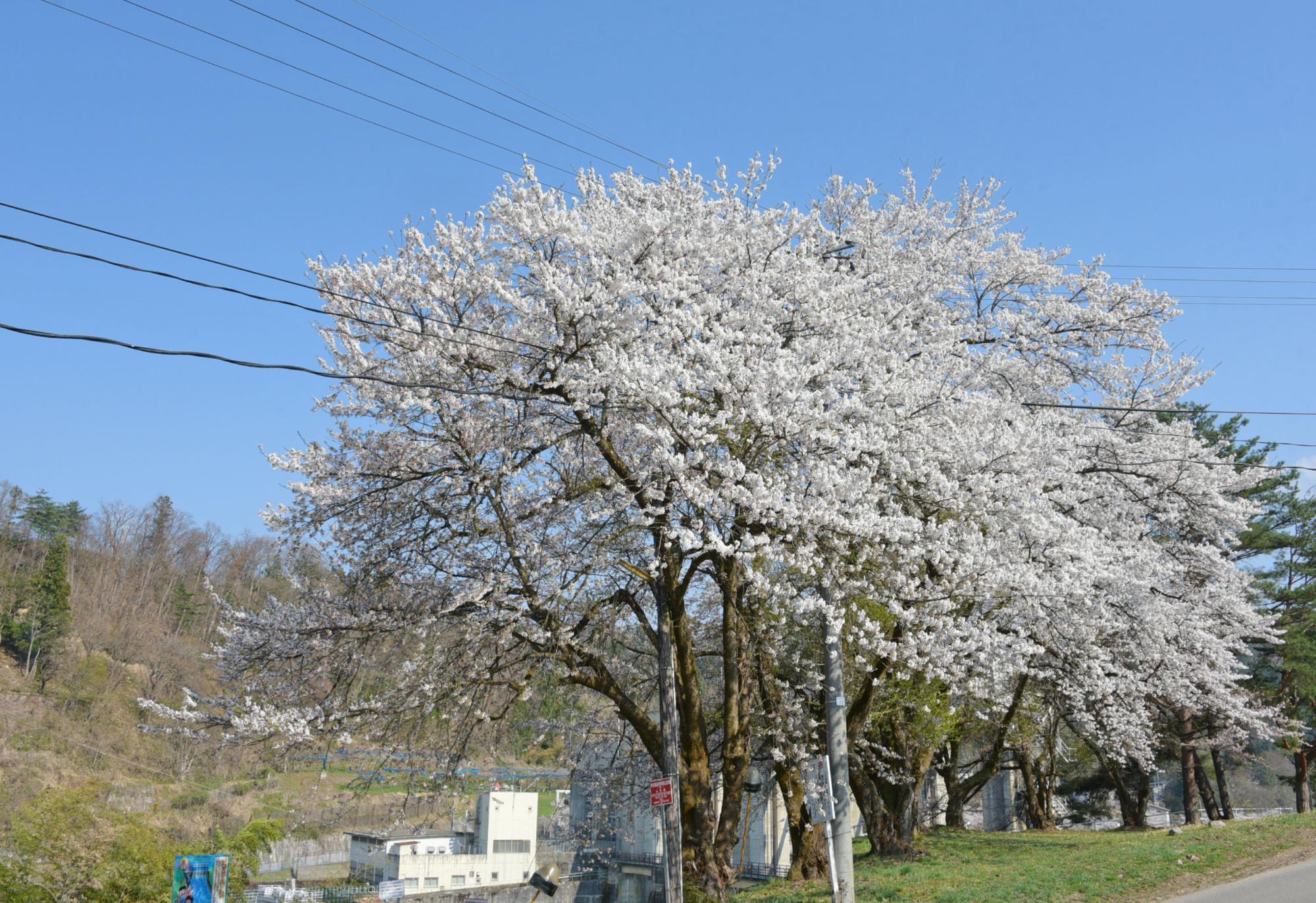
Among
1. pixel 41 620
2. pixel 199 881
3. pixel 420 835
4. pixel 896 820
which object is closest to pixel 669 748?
pixel 199 881

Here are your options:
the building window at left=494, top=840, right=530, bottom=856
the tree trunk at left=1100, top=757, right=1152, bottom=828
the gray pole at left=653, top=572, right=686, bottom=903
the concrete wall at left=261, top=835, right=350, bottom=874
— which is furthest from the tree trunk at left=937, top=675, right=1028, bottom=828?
the concrete wall at left=261, top=835, right=350, bottom=874

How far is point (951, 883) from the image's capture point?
13188mm

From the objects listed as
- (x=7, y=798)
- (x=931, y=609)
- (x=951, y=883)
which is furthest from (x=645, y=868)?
(x=931, y=609)

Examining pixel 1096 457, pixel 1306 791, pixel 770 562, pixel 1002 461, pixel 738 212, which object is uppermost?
pixel 738 212

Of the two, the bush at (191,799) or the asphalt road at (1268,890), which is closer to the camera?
the asphalt road at (1268,890)

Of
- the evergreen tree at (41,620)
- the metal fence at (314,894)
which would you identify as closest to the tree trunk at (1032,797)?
the metal fence at (314,894)

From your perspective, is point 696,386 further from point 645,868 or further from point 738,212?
point 645,868

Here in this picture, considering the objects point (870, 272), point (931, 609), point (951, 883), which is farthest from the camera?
point (870, 272)

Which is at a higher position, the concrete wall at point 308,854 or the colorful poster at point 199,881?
the colorful poster at point 199,881

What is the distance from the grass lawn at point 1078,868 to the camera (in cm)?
1227

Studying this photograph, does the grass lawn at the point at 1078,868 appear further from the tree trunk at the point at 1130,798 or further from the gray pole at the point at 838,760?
the tree trunk at the point at 1130,798

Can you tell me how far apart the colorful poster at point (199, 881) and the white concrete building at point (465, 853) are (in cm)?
3398

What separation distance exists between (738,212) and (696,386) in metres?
3.42

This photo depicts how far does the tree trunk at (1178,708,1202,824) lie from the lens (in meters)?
23.7
